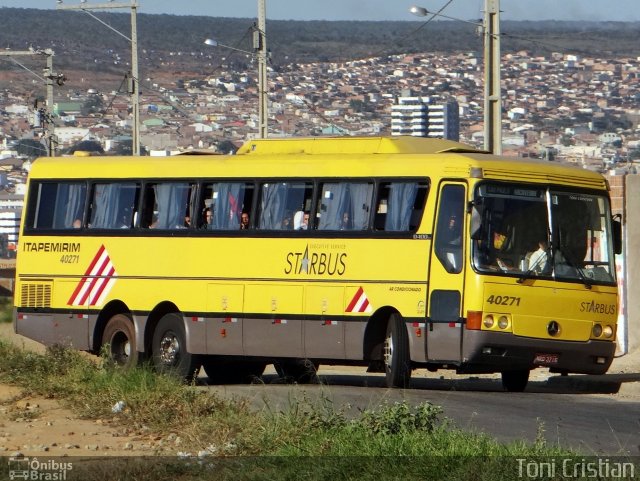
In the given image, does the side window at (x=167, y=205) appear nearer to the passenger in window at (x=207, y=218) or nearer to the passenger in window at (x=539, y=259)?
the passenger in window at (x=207, y=218)

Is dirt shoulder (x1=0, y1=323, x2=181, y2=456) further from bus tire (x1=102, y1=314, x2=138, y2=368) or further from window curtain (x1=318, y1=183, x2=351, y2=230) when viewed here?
bus tire (x1=102, y1=314, x2=138, y2=368)

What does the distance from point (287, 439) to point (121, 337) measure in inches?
375

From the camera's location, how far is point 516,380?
66.9ft

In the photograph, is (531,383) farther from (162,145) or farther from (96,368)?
(162,145)

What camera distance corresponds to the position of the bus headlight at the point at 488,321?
17.9 meters

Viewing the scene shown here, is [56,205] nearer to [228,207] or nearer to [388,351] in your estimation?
[228,207]

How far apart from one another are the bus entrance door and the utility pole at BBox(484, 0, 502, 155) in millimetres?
7990

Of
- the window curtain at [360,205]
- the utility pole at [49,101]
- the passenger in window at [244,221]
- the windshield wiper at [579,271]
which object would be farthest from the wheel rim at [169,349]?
the utility pole at [49,101]

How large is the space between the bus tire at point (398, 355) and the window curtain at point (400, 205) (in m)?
1.07

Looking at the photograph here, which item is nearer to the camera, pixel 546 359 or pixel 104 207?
pixel 546 359

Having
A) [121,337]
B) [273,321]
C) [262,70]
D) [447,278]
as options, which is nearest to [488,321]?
[447,278]

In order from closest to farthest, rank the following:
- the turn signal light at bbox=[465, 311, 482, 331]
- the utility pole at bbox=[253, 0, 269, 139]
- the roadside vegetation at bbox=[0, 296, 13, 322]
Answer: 1. the turn signal light at bbox=[465, 311, 482, 331]
2. the utility pole at bbox=[253, 0, 269, 139]
3. the roadside vegetation at bbox=[0, 296, 13, 322]

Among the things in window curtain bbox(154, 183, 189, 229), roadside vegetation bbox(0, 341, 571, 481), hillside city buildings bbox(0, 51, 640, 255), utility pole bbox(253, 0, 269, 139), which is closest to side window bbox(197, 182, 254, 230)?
window curtain bbox(154, 183, 189, 229)

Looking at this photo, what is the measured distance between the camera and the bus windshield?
18.1 meters
